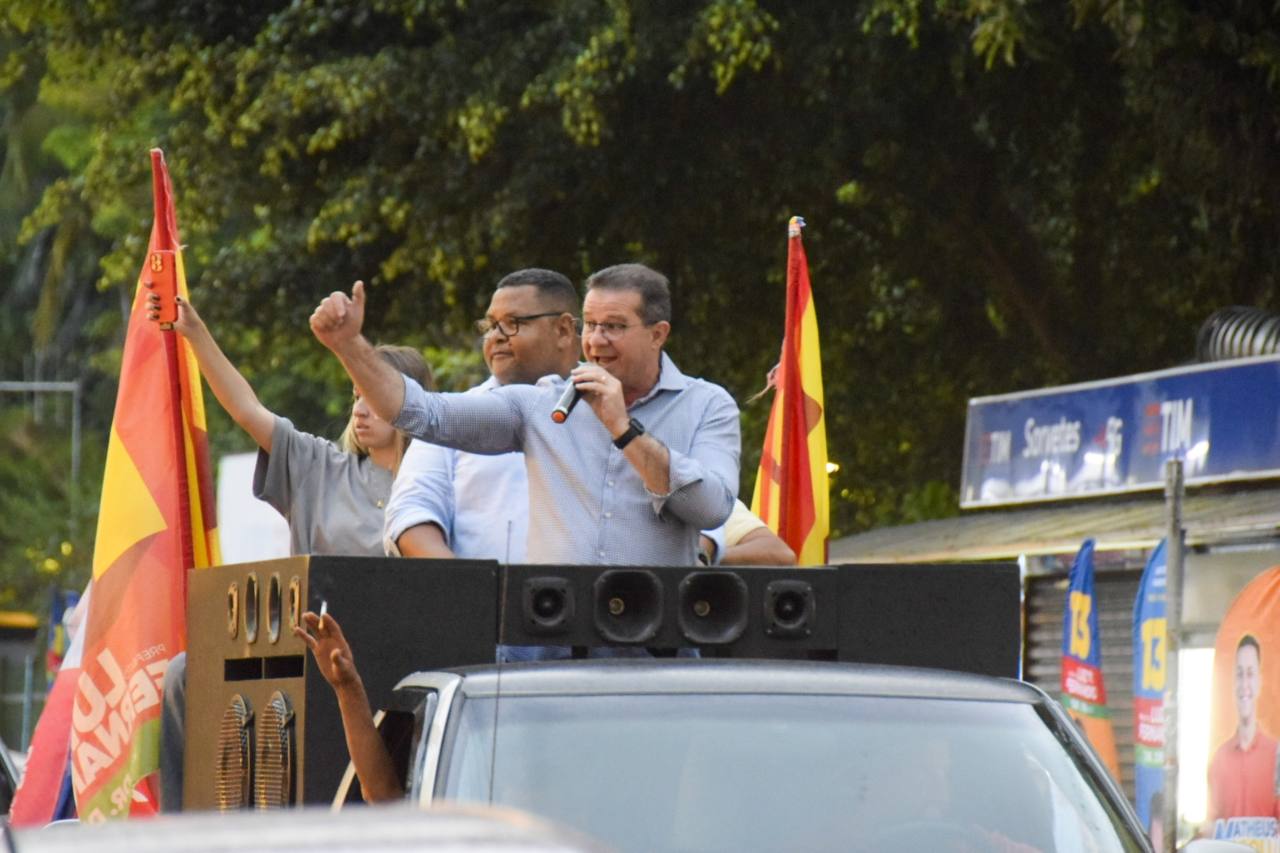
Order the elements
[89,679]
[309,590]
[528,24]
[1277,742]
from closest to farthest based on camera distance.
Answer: [309,590] → [89,679] → [1277,742] → [528,24]

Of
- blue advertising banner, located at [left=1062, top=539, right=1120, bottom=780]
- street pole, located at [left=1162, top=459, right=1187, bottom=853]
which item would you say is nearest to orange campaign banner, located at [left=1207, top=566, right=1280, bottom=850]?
street pole, located at [left=1162, top=459, right=1187, bottom=853]

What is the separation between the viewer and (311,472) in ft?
22.2

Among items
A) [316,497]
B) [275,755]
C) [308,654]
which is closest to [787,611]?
[308,654]

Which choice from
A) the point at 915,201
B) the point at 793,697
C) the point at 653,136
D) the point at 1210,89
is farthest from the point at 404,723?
the point at 915,201

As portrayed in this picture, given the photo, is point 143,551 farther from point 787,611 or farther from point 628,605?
point 787,611

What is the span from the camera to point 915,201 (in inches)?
700

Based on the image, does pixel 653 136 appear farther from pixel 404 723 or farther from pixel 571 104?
pixel 404 723

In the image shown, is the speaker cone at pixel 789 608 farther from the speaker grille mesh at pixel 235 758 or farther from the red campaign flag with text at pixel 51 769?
the red campaign flag with text at pixel 51 769

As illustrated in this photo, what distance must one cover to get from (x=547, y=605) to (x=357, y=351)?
66cm

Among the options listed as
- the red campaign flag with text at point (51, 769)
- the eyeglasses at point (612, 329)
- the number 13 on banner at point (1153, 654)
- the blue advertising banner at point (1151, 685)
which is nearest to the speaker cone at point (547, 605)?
the eyeglasses at point (612, 329)

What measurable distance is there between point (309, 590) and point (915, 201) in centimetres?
1328

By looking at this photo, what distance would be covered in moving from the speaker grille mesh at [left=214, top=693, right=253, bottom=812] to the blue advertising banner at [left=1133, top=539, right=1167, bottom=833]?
6.24 meters

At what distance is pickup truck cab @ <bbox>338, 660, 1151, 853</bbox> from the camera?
171 inches

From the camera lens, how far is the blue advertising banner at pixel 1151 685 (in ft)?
36.0
